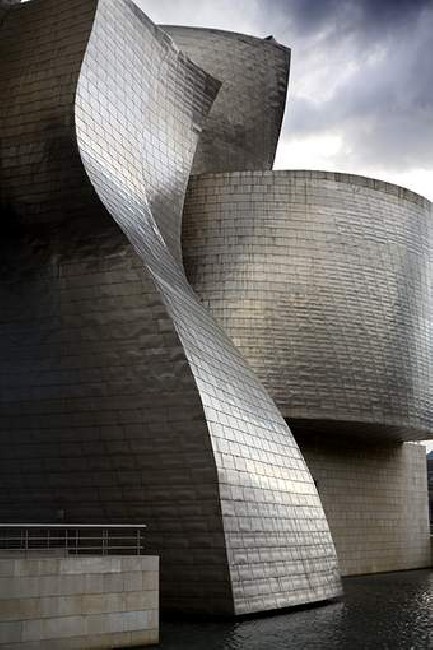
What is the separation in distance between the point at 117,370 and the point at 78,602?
5.07 meters

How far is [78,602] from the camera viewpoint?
11.2m

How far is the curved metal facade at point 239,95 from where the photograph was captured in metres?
28.8

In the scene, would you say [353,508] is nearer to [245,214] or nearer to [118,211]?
[245,214]

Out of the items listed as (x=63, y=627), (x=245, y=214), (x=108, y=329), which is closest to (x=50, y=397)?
(x=108, y=329)

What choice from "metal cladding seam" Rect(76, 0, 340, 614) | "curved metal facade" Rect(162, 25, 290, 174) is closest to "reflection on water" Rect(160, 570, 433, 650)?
"metal cladding seam" Rect(76, 0, 340, 614)

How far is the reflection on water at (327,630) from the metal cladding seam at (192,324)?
68cm

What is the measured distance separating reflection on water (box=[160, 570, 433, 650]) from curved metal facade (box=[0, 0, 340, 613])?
65cm

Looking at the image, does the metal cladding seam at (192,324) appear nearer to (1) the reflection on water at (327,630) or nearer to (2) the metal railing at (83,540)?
(1) the reflection on water at (327,630)

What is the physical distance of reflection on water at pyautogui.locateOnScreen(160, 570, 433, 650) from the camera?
11.5 metres

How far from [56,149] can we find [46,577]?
29.3 ft

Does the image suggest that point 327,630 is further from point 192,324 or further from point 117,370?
point 192,324

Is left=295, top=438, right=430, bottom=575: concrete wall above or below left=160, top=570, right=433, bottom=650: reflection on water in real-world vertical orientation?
above

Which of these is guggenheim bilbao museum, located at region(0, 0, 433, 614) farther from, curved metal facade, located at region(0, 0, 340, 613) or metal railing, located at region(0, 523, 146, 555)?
metal railing, located at region(0, 523, 146, 555)

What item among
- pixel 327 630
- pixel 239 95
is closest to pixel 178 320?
pixel 327 630
